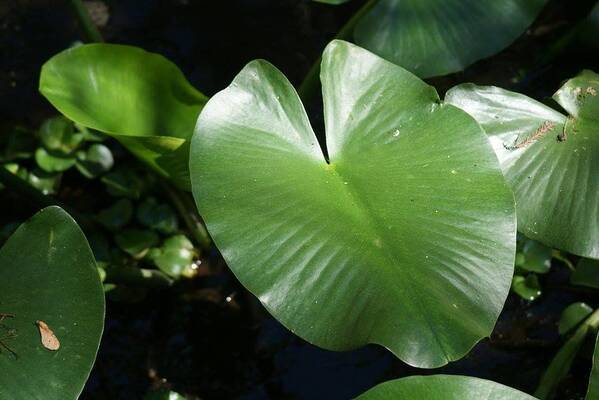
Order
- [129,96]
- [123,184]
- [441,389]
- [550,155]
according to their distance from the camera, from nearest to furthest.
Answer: [441,389] < [550,155] < [129,96] < [123,184]

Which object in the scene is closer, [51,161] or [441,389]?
[441,389]

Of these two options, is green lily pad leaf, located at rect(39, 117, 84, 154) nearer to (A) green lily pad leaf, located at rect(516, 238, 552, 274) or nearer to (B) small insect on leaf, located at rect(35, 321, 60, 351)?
(B) small insect on leaf, located at rect(35, 321, 60, 351)

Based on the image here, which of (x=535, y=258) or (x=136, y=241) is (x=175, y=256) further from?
(x=535, y=258)

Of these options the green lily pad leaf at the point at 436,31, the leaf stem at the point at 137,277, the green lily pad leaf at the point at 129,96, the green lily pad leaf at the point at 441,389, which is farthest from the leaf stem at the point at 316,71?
the green lily pad leaf at the point at 441,389

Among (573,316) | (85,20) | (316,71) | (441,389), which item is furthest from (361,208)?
(85,20)

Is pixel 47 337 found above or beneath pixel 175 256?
above

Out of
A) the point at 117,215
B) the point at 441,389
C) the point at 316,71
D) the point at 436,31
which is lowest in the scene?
the point at 117,215

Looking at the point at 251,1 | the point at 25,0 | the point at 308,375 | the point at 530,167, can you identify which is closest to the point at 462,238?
the point at 530,167

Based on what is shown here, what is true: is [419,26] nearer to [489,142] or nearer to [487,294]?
[489,142]
